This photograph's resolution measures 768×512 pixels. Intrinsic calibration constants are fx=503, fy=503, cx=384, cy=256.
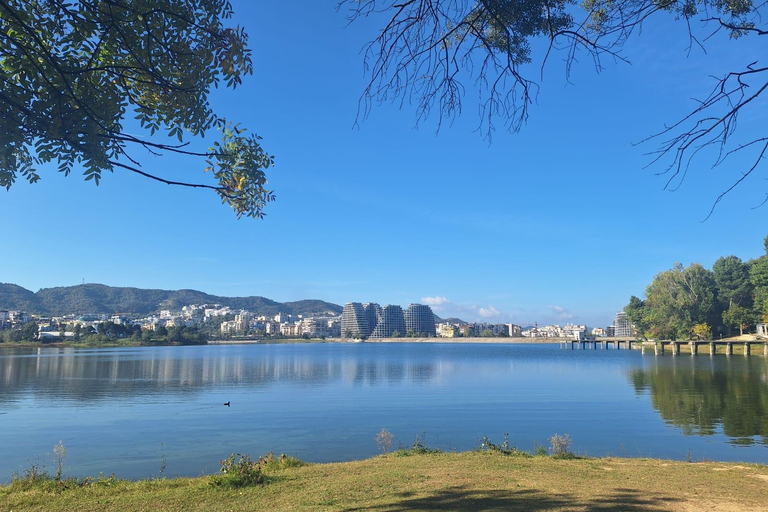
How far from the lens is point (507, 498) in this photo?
706cm

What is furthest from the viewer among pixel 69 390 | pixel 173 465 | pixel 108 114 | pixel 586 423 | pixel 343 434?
pixel 69 390

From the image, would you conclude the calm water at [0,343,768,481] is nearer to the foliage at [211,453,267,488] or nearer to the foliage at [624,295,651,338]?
the foliage at [211,453,267,488]

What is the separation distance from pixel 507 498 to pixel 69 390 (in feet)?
127

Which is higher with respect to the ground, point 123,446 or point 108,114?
point 108,114

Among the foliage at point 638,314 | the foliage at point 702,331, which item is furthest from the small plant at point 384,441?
the foliage at point 638,314

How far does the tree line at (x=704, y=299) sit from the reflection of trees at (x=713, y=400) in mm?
41753

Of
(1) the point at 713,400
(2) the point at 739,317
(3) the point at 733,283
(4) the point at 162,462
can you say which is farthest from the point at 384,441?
(3) the point at 733,283

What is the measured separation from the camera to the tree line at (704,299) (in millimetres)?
84062

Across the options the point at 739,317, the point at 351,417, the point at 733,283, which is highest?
the point at 733,283

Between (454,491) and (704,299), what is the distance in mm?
93773

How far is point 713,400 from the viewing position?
28.1 meters

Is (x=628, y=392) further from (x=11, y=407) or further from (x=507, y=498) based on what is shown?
(x=11, y=407)

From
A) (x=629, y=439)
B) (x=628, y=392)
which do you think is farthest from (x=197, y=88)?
(x=628, y=392)

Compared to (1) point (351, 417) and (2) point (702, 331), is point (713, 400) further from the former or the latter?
(2) point (702, 331)
